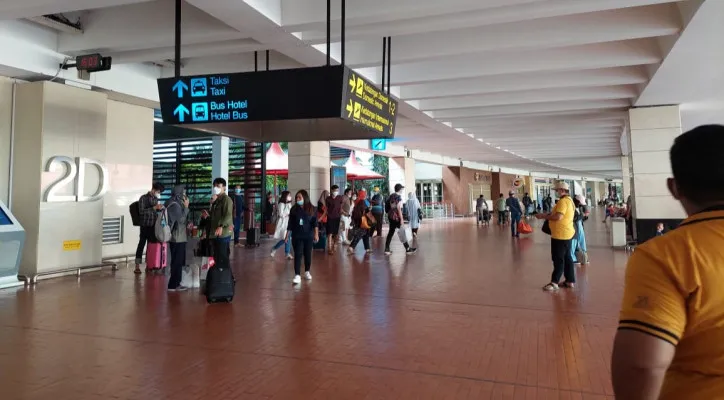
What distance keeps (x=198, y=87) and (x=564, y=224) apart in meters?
5.27

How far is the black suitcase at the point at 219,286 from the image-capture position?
19.3ft

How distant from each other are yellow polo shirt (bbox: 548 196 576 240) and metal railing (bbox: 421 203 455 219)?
23.0 metres

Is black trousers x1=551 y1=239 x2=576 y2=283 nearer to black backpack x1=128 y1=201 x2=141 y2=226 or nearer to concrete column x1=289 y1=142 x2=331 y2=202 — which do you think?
black backpack x1=128 y1=201 x2=141 y2=226

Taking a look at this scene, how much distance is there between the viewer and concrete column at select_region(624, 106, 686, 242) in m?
10.4

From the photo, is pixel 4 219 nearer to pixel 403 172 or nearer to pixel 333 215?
pixel 333 215

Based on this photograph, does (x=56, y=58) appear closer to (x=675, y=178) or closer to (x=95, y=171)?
(x=95, y=171)

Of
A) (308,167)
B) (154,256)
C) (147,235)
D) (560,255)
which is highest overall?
(308,167)

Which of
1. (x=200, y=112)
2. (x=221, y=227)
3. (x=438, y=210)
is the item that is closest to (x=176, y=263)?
(x=221, y=227)

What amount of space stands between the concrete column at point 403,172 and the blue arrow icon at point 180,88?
16.6 metres

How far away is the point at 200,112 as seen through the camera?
5.27 meters

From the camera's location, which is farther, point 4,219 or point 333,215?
point 333,215

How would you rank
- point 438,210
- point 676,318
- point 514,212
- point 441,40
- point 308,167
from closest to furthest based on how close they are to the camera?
point 676,318 < point 441,40 < point 308,167 < point 514,212 < point 438,210

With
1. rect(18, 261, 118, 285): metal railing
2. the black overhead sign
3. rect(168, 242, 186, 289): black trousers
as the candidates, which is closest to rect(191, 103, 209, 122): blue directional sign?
the black overhead sign

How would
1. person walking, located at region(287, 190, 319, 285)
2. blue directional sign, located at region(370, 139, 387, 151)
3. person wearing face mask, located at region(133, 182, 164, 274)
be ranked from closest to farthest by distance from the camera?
person walking, located at region(287, 190, 319, 285)
person wearing face mask, located at region(133, 182, 164, 274)
blue directional sign, located at region(370, 139, 387, 151)
